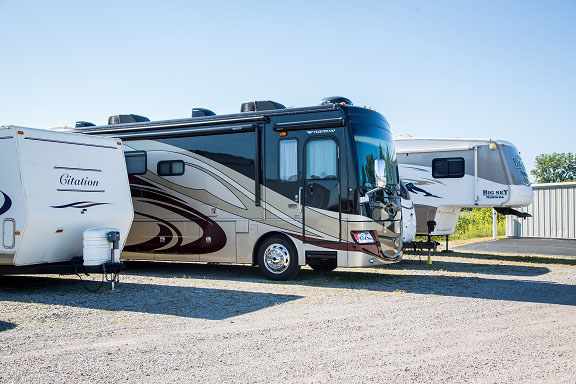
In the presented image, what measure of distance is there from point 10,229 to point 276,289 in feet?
13.3

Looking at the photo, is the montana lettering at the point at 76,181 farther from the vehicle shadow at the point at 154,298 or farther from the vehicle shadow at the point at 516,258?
the vehicle shadow at the point at 516,258

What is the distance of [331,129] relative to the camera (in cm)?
1048

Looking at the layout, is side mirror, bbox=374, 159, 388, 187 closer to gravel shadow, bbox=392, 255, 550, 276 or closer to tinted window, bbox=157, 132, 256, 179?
tinted window, bbox=157, 132, 256, 179

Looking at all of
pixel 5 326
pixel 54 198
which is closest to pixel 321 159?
pixel 54 198

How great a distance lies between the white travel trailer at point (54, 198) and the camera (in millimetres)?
9047

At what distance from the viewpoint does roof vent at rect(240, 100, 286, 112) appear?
11.3 meters

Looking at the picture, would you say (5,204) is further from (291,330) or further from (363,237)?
(363,237)

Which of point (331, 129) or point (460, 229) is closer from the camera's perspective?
point (331, 129)

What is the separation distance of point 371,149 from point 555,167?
74.1 meters

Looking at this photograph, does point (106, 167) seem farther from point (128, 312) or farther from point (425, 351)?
point (425, 351)

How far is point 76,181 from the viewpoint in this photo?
32.0ft

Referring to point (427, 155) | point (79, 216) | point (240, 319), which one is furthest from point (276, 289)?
point (427, 155)

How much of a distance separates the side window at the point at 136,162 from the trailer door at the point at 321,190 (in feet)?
11.5

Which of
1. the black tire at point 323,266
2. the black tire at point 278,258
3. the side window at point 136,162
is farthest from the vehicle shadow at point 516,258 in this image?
the side window at point 136,162
